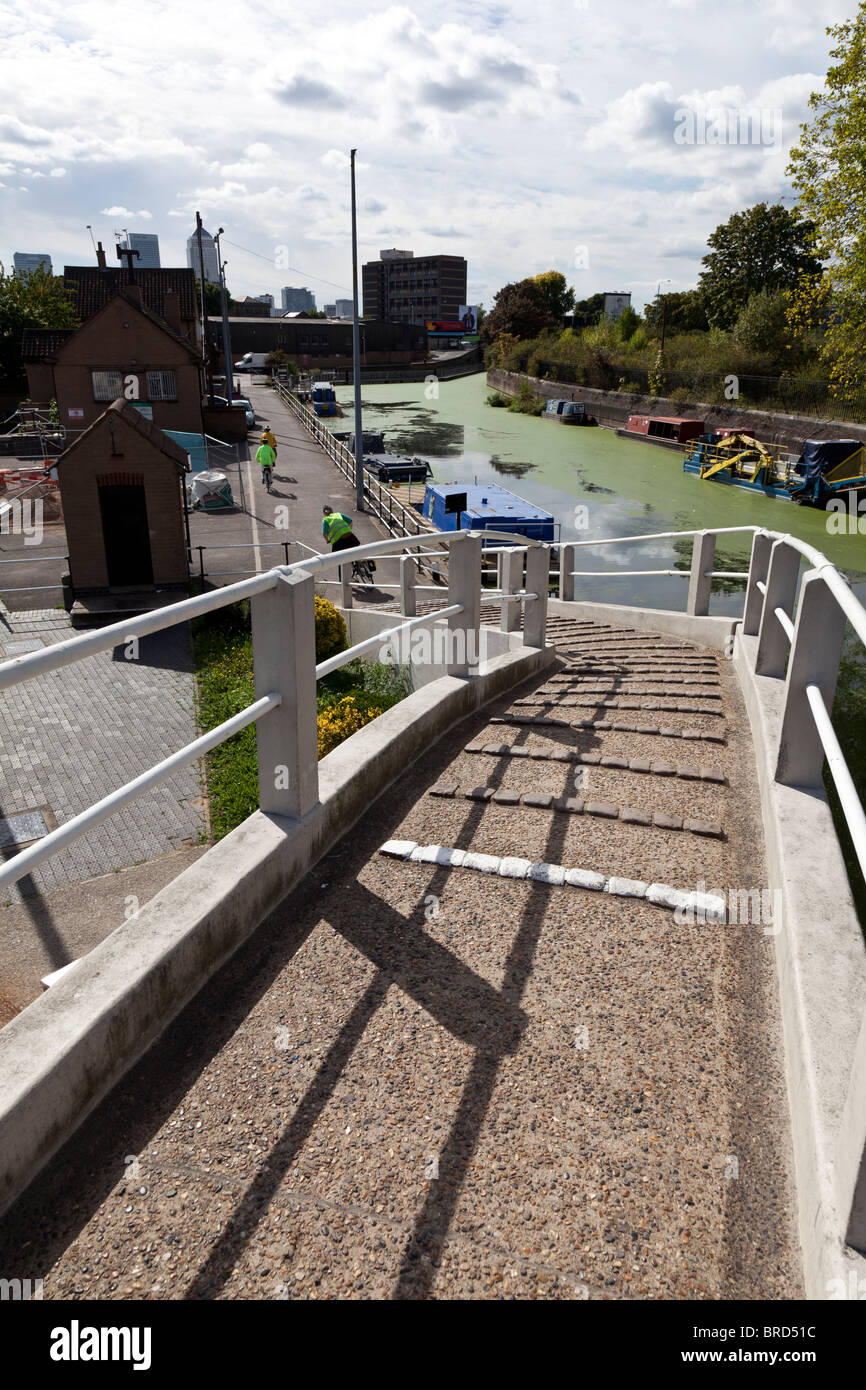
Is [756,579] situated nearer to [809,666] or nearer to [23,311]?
[809,666]

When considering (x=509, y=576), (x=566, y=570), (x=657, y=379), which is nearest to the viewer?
(x=509, y=576)

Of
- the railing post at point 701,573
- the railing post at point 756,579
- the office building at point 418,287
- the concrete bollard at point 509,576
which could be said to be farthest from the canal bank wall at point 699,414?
the office building at point 418,287

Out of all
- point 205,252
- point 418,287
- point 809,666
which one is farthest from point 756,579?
point 418,287

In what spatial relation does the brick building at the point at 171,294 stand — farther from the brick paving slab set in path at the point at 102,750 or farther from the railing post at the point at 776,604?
the railing post at the point at 776,604

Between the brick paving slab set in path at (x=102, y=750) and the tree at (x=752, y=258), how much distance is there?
6146 centimetres

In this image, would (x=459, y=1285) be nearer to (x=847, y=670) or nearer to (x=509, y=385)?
(x=847, y=670)

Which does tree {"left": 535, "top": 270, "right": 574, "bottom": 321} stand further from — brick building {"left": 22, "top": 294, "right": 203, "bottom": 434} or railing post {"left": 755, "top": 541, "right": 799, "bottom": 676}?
railing post {"left": 755, "top": 541, "right": 799, "bottom": 676}

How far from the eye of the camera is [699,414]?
2199 inches

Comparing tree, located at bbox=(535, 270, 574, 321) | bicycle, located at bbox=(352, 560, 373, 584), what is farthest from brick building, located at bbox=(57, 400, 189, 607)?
tree, located at bbox=(535, 270, 574, 321)

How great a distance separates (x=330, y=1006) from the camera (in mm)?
2625

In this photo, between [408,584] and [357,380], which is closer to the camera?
[408,584]

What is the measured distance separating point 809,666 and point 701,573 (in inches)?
207

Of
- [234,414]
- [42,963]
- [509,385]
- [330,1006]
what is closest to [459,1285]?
[330,1006]

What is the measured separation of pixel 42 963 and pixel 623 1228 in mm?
6423
